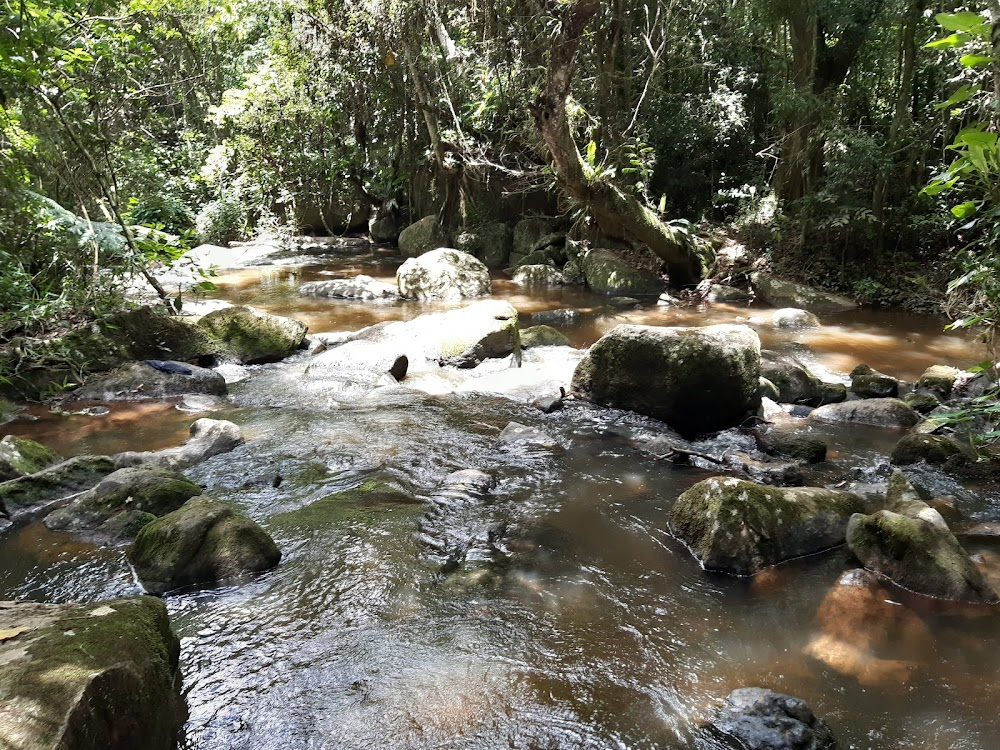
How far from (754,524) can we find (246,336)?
700 cm

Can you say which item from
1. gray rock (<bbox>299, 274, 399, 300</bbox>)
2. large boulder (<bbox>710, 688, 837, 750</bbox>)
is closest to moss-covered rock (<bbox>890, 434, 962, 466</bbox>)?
large boulder (<bbox>710, 688, 837, 750</bbox>)

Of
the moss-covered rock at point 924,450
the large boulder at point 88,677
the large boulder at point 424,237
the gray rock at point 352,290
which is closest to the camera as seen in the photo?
the large boulder at point 88,677

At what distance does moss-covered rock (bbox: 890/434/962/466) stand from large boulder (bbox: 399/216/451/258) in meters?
13.5

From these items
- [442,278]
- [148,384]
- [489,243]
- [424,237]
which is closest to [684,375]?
[148,384]

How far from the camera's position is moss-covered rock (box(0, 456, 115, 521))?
455cm

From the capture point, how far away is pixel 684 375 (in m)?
6.15

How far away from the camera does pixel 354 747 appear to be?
258cm

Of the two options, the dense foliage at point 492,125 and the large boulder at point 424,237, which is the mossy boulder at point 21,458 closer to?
the dense foliage at point 492,125

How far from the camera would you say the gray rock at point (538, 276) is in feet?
47.2

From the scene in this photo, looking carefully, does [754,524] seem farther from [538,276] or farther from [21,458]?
[538,276]

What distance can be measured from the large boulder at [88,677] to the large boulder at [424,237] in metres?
15.3

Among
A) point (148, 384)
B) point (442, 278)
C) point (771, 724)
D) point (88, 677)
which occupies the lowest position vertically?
A: point (771, 724)

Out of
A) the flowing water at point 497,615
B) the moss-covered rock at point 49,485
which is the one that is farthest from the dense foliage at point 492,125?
the flowing water at point 497,615

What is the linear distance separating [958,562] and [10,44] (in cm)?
782
